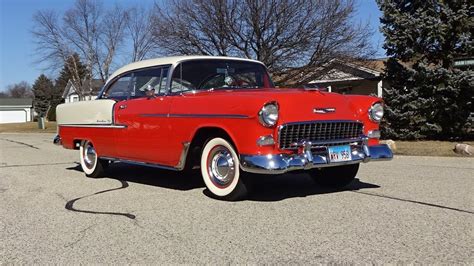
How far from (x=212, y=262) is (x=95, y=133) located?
196 inches

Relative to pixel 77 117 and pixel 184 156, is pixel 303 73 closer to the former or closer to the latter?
pixel 77 117

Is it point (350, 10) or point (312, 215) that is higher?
point (350, 10)

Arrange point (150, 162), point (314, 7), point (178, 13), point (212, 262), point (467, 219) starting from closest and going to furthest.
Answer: point (212, 262)
point (467, 219)
point (150, 162)
point (314, 7)
point (178, 13)

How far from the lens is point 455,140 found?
17594 mm

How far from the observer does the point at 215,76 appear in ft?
23.4

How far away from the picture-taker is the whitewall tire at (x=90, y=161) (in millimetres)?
8486

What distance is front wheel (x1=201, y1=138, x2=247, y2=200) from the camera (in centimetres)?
590

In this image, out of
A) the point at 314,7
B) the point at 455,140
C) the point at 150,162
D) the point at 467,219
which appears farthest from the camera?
the point at 314,7

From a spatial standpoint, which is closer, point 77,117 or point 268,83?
point 268,83

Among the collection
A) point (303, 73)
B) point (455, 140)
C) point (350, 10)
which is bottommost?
point (455, 140)

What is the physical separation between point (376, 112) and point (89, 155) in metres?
4.89

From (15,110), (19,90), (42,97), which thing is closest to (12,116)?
(15,110)

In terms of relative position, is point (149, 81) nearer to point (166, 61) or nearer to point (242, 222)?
point (166, 61)

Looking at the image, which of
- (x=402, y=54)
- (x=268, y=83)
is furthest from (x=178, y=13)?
(x=268, y=83)
